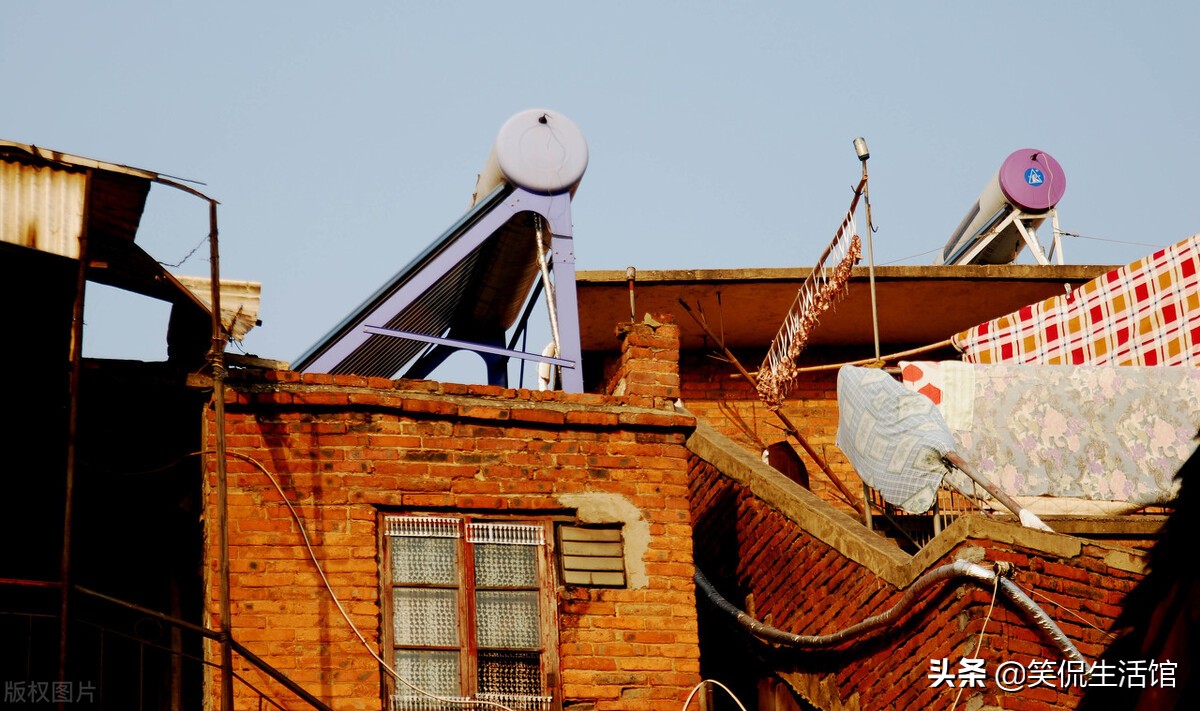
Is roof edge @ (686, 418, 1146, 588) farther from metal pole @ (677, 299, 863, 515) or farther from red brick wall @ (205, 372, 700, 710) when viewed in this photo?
metal pole @ (677, 299, 863, 515)

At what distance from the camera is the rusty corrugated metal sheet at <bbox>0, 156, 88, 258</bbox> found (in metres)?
9.33

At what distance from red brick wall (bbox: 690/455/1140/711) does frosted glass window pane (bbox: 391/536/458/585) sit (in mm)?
2540

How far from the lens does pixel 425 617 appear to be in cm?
1048

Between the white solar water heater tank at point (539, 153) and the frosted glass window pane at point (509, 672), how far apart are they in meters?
3.78

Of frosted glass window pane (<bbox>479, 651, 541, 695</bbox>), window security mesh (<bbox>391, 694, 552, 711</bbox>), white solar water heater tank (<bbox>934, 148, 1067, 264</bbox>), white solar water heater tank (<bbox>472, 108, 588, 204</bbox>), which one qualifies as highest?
white solar water heater tank (<bbox>934, 148, 1067, 264</bbox>)

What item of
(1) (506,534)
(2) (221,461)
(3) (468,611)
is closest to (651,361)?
(1) (506,534)

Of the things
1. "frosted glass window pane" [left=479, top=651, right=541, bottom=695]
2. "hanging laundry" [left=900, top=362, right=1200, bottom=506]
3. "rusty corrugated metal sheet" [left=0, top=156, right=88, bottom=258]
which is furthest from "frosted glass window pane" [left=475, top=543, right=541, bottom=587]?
"hanging laundry" [left=900, top=362, right=1200, bottom=506]

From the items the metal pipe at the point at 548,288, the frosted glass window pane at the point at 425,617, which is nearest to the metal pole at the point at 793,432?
the metal pipe at the point at 548,288

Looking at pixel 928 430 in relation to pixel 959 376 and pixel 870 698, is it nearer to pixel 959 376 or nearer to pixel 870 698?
pixel 959 376

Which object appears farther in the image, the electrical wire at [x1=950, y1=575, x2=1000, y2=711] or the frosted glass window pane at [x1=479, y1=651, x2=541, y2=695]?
the frosted glass window pane at [x1=479, y1=651, x2=541, y2=695]

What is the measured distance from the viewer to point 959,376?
43.2 feet

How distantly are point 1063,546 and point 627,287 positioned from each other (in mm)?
6706

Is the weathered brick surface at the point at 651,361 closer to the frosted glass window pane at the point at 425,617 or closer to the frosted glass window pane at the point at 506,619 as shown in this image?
the frosted glass window pane at the point at 506,619

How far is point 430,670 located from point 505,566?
31.8 inches
